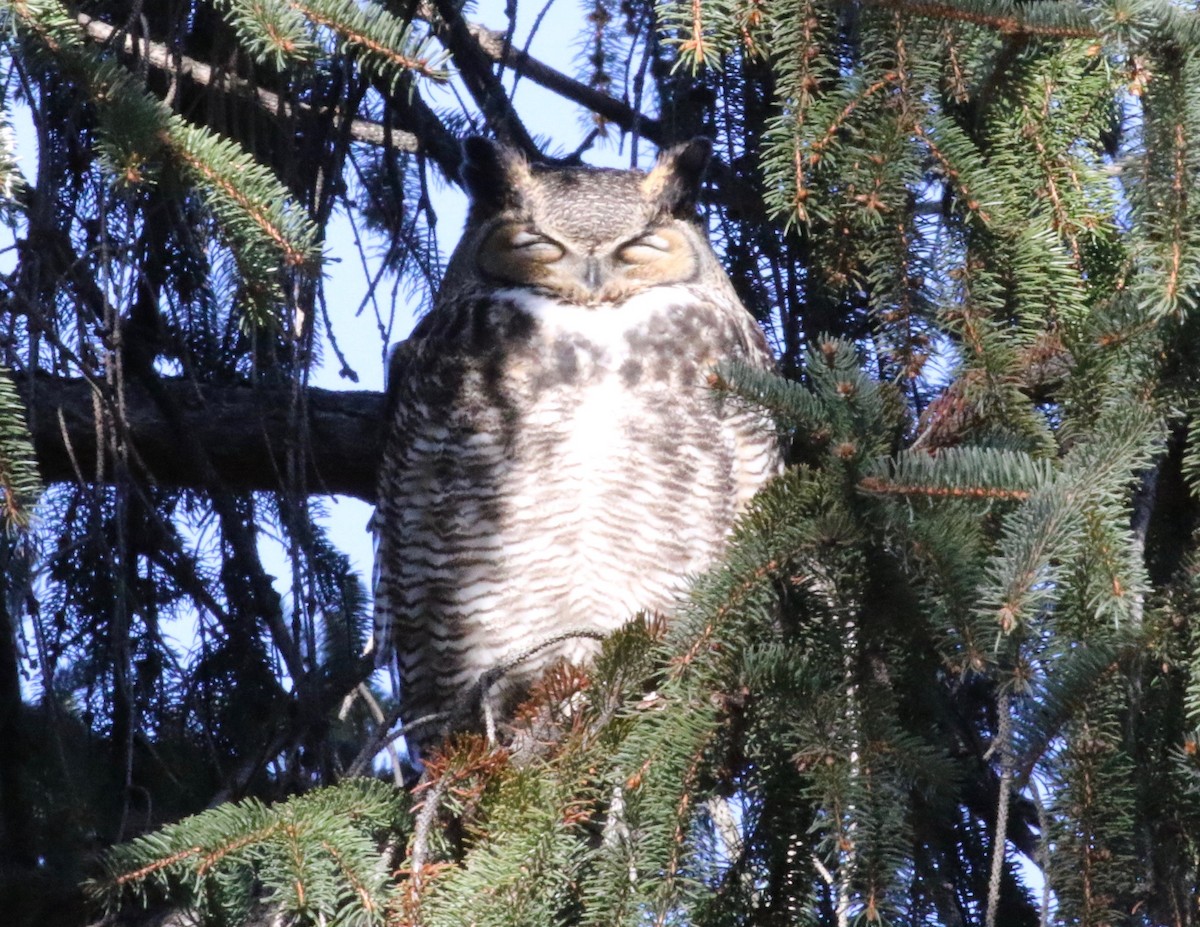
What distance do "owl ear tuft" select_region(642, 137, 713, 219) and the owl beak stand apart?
0.19 metres

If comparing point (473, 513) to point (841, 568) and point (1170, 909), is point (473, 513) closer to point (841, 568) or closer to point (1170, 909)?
point (841, 568)

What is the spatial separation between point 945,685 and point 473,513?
85 cm

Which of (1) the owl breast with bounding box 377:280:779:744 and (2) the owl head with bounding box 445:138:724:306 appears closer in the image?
(1) the owl breast with bounding box 377:280:779:744

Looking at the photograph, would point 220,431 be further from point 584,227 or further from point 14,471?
point 14,471

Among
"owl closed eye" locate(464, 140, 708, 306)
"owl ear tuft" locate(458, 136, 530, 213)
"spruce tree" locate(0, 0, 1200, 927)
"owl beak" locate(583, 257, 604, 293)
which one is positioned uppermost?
"owl ear tuft" locate(458, 136, 530, 213)

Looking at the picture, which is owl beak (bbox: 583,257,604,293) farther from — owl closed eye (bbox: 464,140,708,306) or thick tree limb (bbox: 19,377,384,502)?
thick tree limb (bbox: 19,377,384,502)

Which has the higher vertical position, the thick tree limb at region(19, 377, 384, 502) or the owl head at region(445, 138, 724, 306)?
the owl head at region(445, 138, 724, 306)

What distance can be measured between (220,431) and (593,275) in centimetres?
73

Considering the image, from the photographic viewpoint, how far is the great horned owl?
2.43 metres

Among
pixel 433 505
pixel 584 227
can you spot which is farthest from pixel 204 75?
pixel 433 505

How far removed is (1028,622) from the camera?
1422mm

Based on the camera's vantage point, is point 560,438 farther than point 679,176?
No

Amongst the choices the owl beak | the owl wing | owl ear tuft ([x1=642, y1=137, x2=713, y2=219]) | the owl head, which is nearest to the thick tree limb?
the owl wing

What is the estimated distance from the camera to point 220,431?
2.68 metres
